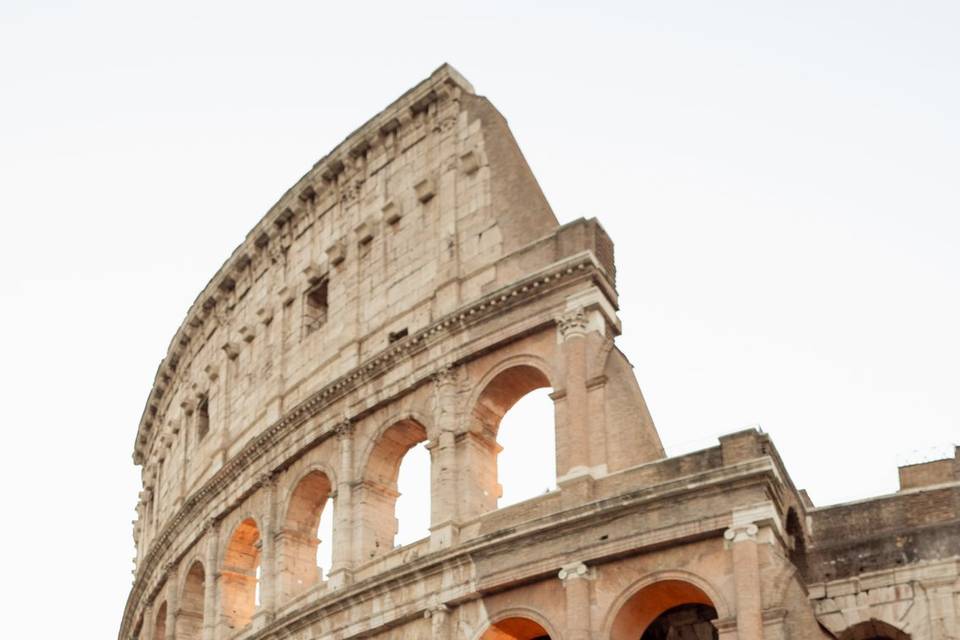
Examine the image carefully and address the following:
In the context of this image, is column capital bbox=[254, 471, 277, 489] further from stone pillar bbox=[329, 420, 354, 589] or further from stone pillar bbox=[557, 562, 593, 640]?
stone pillar bbox=[557, 562, 593, 640]

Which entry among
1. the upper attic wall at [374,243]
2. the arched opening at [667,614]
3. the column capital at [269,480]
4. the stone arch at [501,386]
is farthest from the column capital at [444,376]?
the arched opening at [667,614]

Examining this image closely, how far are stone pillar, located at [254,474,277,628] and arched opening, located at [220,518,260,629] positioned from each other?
4.73 feet

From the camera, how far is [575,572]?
23.4 metres

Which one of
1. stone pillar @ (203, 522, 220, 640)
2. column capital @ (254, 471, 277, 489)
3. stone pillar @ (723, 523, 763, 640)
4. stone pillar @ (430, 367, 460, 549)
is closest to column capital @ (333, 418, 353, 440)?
stone pillar @ (430, 367, 460, 549)

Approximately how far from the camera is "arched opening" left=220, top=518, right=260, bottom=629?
31875mm

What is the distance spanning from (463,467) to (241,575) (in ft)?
26.6

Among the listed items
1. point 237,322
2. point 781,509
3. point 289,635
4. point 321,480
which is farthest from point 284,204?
point 781,509

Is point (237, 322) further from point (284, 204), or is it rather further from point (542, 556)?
point (542, 556)

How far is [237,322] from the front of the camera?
35.6 metres

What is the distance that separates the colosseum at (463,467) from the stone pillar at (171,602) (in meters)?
0.08

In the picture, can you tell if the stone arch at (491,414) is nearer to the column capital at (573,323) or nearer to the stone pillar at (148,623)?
the column capital at (573,323)

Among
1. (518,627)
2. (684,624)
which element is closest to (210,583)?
(518,627)

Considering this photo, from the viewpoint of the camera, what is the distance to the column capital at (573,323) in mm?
25344

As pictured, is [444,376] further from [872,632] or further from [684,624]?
[872,632]
